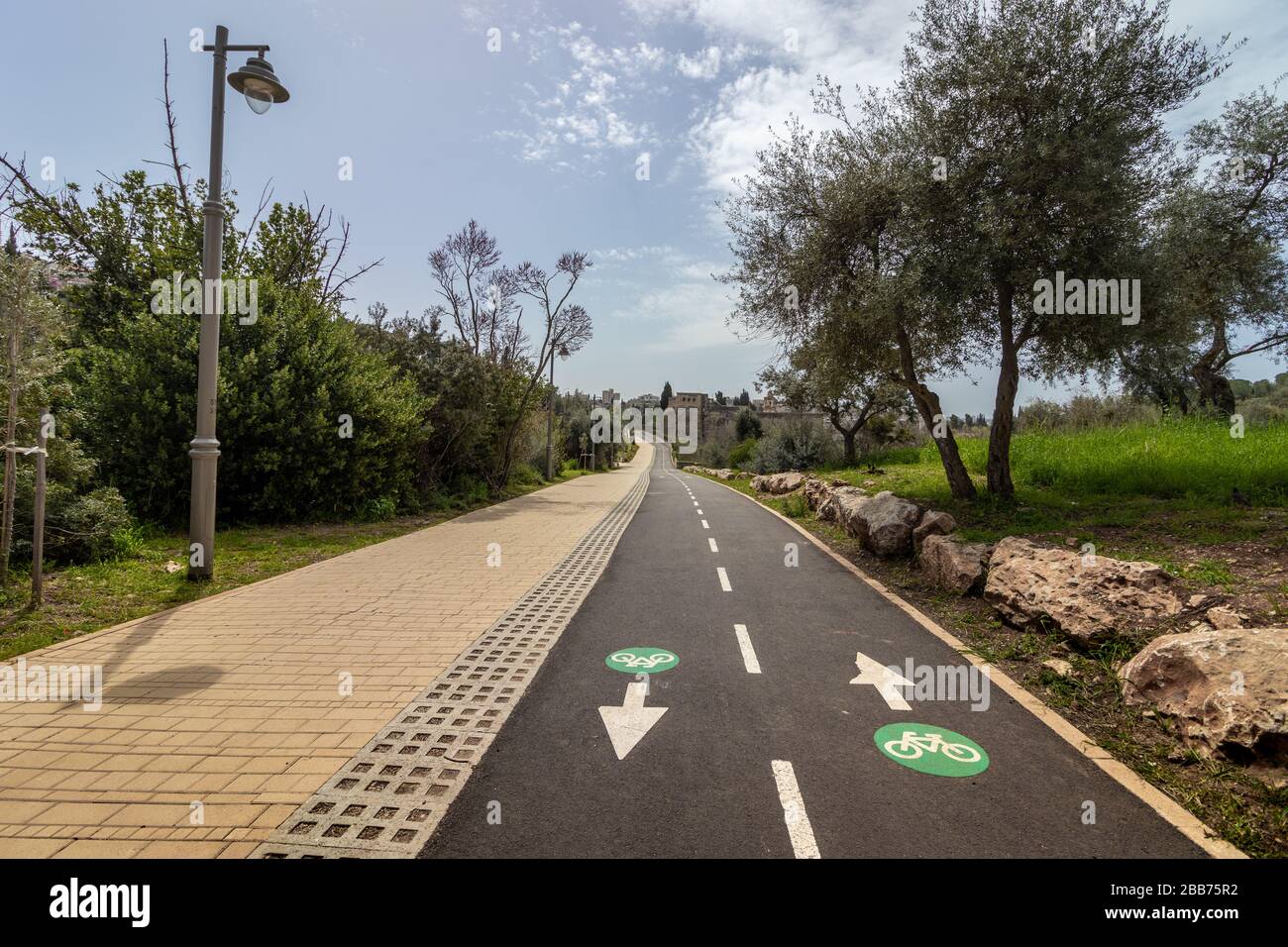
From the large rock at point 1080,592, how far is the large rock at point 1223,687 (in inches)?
28.0

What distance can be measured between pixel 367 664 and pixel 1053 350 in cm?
1210

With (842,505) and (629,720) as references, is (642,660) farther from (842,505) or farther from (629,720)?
(842,505)

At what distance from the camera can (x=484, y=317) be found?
88.3 feet

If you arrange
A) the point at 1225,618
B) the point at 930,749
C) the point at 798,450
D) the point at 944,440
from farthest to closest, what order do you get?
the point at 798,450, the point at 944,440, the point at 1225,618, the point at 930,749

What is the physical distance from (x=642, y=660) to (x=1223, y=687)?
406cm

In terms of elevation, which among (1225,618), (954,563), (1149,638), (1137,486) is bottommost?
(1149,638)

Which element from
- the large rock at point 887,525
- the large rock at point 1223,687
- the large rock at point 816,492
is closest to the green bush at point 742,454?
the large rock at point 816,492

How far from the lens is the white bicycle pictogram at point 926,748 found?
3.82 metres

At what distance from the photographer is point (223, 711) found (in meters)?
4.25

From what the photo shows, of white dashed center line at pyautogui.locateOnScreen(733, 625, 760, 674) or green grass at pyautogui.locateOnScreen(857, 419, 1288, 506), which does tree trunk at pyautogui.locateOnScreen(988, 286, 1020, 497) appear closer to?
green grass at pyautogui.locateOnScreen(857, 419, 1288, 506)

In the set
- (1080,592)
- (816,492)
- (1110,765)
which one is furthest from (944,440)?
(1110,765)
